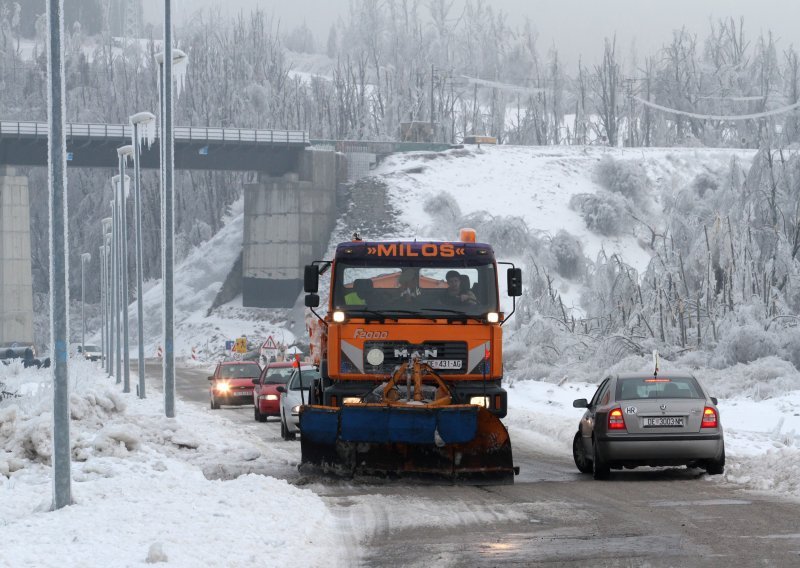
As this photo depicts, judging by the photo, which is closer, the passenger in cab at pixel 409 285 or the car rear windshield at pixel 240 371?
the passenger in cab at pixel 409 285

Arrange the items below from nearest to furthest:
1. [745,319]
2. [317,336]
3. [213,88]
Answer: [317,336], [745,319], [213,88]

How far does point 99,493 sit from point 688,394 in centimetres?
739

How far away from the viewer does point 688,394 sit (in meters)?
17.0

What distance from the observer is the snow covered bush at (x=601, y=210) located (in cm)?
10412

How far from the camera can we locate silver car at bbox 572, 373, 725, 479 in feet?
53.8

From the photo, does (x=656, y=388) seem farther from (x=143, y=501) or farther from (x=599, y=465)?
(x=143, y=501)

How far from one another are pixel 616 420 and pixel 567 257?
8119cm

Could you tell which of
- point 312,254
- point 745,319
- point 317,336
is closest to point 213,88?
point 312,254

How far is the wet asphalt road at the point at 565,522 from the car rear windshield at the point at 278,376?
13.3 meters

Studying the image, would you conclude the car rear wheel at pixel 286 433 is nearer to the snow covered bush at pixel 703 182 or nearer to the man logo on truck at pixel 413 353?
the man logo on truck at pixel 413 353

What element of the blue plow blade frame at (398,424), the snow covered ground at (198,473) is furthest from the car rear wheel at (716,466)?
the blue plow blade frame at (398,424)

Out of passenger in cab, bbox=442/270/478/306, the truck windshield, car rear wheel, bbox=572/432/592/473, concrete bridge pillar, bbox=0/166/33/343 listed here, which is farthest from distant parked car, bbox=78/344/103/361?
passenger in cab, bbox=442/270/478/306

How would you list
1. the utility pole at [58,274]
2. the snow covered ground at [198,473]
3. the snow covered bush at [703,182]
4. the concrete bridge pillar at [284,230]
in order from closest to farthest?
the snow covered ground at [198,473] < the utility pole at [58,274] < the concrete bridge pillar at [284,230] < the snow covered bush at [703,182]

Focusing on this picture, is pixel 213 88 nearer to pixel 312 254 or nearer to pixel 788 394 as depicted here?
pixel 312 254
